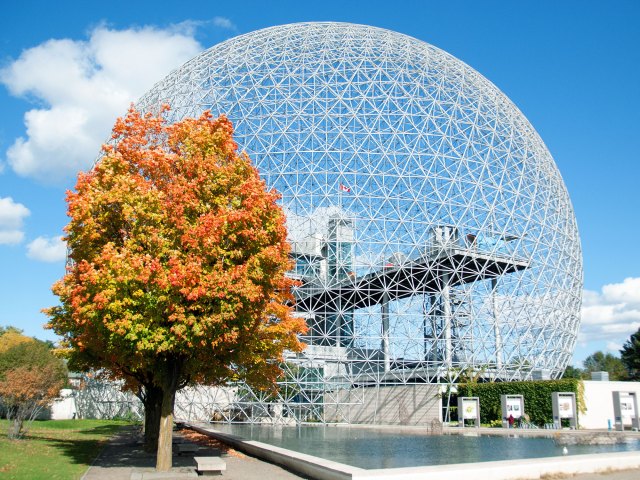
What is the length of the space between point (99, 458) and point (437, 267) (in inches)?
899

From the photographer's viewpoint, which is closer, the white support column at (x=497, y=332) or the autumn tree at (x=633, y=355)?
the white support column at (x=497, y=332)

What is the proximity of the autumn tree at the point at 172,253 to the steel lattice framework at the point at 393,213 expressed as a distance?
1872 centimetres

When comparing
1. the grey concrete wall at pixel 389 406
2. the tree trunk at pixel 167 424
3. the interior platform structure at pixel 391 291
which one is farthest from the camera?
the interior platform structure at pixel 391 291

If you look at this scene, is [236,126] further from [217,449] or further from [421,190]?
[217,449]

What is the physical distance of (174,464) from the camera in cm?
1334

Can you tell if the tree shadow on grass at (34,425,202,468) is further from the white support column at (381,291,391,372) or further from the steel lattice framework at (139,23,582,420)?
the white support column at (381,291,391,372)

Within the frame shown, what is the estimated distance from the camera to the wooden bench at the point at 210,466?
36.3 ft

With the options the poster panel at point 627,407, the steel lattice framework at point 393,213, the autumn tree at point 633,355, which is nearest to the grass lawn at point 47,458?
the steel lattice framework at point 393,213

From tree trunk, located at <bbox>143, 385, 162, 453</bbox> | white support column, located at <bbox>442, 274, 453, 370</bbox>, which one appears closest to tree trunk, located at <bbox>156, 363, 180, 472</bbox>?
tree trunk, located at <bbox>143, 385, 162, 453</bbox>

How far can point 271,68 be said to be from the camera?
36500 mm

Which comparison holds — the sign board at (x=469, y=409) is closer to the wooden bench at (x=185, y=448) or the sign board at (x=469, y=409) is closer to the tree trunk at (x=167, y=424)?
the wooden bench at (x=185, y=448)

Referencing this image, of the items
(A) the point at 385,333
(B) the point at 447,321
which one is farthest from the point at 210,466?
(B) the point at 447,321

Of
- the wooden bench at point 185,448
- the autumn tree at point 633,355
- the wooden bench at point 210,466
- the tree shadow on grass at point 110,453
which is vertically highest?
the autumn tree at point 633,355

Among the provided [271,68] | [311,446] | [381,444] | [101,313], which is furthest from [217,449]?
[271,68]
